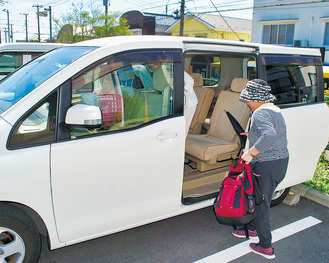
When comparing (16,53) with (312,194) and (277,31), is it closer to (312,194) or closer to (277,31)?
(312,194)

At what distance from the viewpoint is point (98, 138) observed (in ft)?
8.17

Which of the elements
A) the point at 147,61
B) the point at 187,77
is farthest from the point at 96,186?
the point at 187,77

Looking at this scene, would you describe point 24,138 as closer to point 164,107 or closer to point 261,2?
point 164,107

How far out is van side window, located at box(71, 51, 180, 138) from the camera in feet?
8.45

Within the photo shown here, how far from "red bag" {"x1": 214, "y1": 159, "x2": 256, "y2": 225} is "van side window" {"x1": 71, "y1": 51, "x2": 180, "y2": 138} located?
0.87 meters

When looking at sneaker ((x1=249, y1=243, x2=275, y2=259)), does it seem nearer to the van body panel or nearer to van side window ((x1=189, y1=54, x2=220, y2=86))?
the van body panel

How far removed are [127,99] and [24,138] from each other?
958mm

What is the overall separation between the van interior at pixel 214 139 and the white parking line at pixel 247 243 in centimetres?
55

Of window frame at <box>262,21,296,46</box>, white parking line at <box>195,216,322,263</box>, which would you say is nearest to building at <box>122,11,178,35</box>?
window frame at <box>262,21,296,46</box>

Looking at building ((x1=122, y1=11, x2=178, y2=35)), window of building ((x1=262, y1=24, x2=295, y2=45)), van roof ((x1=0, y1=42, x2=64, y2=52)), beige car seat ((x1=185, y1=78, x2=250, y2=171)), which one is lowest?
beige car seat ((x1=185, y1=78, x2=250, y2=171))

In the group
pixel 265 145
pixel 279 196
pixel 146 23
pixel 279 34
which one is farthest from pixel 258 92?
pixel 146 23

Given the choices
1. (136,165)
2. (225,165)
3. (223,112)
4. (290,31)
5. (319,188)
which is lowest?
(319,188)

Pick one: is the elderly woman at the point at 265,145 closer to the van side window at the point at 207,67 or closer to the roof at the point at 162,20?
the van side window at the point at 207,67

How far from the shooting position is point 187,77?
10.7ft
